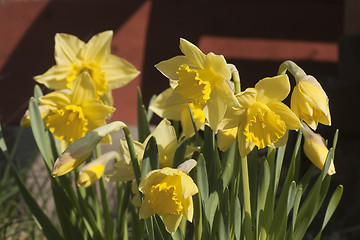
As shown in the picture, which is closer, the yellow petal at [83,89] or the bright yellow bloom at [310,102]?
the bright yellow bloom at [310,102]

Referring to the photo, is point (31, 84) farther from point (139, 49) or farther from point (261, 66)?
point (261, 66)

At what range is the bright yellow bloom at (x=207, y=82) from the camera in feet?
3.08

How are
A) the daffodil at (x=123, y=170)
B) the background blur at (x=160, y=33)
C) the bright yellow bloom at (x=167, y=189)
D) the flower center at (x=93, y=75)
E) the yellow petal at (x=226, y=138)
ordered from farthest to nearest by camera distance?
the background blur at (x=160, y=33) → the flower center at (x=93, y=75) → the daffodil at (x=123, y=170) → the yellow petal at (x=226, y=138) → the bright yellow bloom at (x=167, y=189)

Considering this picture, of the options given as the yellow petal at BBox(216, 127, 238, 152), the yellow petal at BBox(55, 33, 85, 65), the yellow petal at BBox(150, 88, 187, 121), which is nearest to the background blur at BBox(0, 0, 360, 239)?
the yellow petal at BBox(55, 33, 85, 65)

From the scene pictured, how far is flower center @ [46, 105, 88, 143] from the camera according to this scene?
3.81ft

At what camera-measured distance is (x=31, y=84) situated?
3.46 meters

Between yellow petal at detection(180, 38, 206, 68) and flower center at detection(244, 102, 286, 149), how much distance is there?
12 cm

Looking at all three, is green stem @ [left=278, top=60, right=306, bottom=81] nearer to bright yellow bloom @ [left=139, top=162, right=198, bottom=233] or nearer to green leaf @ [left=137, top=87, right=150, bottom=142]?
bright yellow bloom @ [left=139, top=162, right=198, bottom=233]

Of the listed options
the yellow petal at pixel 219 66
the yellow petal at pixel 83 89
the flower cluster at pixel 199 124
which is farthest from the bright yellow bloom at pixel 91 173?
the yellow petal at pixel 219 66

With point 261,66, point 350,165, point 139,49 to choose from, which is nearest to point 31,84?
point 139,49

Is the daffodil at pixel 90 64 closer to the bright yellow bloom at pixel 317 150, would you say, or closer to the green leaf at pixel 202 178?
the green leaf at pixel 202 178

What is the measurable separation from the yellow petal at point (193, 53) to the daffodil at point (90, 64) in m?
0.37

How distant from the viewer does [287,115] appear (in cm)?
95

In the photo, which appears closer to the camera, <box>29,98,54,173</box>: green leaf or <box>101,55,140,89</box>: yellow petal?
<box>29,98,54,173</box>: green leaf
